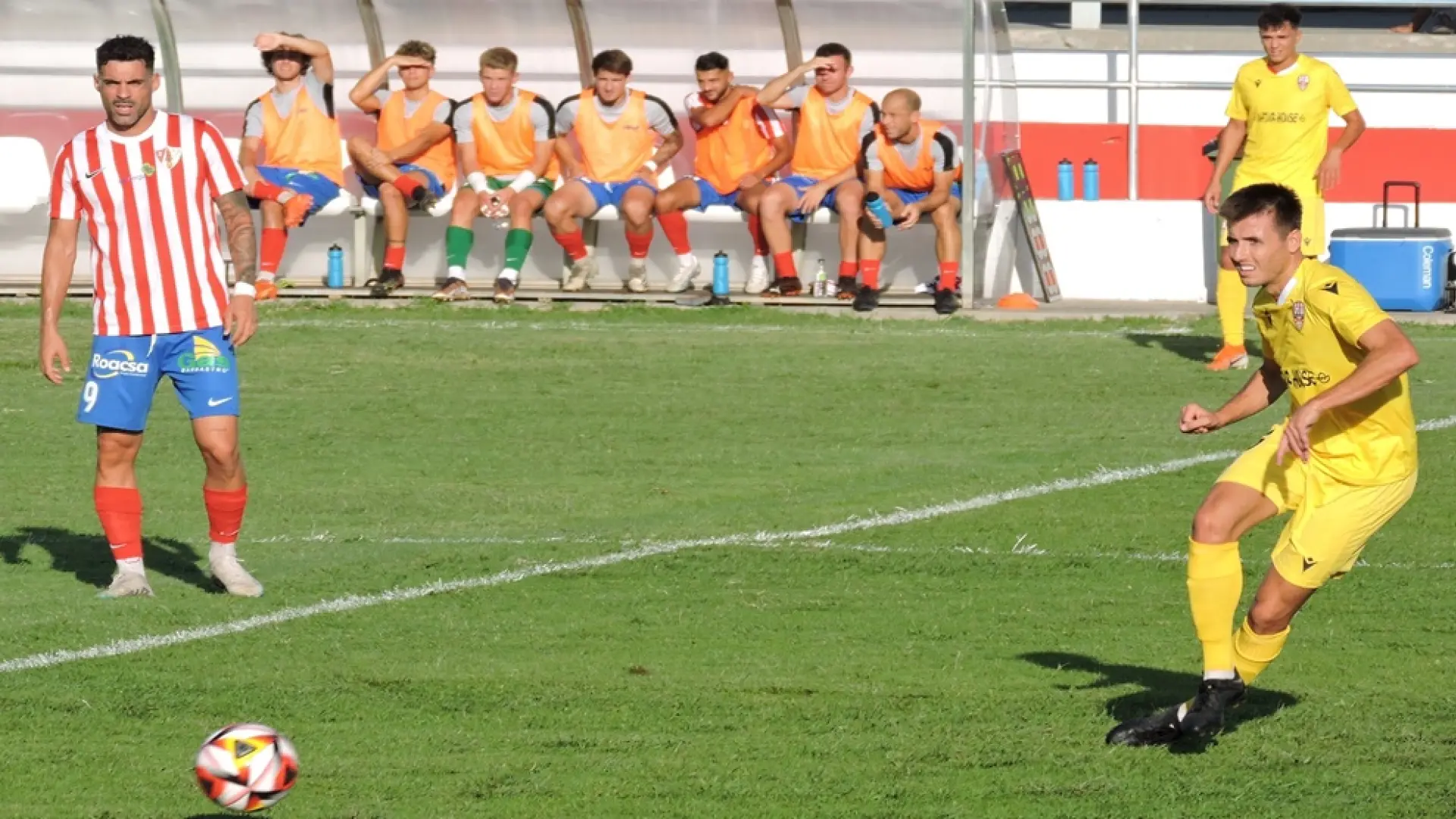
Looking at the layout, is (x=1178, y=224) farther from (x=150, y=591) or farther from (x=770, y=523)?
(x=150, y=591)

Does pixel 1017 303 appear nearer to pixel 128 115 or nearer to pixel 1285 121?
Result: pixel 1285 121

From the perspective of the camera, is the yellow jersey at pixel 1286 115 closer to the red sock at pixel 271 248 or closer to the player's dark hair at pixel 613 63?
the player's dark hair at pixel 613 63

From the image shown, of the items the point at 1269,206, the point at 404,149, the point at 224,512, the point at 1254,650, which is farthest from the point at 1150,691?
the point at 404,149

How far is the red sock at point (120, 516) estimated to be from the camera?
24.8ft

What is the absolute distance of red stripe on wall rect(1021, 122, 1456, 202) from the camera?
19.3m

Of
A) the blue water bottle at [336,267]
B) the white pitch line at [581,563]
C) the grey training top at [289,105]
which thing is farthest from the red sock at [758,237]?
the white pitch line at [581,563]

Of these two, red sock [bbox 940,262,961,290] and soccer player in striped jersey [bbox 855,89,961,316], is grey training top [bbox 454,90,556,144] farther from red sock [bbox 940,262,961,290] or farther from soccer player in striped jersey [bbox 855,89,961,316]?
red sock [bbox 940,262,961,290]

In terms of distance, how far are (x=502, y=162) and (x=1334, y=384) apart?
11.2 metres

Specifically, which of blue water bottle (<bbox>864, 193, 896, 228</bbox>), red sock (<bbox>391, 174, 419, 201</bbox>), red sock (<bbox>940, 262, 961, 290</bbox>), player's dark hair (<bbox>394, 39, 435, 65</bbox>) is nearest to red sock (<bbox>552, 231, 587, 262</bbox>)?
red sock (<bbox>391, 174, 419, 201</bbox>)

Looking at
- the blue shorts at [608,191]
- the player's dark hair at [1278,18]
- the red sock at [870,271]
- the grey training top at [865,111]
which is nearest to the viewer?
the player's dark hair at [1278,18]

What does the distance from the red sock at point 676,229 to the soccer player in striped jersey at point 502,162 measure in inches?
30.9

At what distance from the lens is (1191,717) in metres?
5.66

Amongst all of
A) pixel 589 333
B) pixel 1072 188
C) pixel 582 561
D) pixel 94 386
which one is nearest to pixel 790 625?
pixel 582 561

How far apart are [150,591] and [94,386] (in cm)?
72
